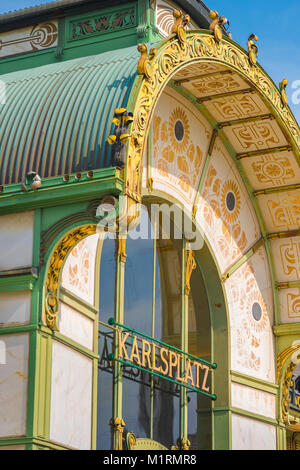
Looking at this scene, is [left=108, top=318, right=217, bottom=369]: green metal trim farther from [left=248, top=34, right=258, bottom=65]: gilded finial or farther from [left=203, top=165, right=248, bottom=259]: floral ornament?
[left=248, top=34, right=258, bottom=65]: gilded finial

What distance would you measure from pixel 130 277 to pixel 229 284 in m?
3.27

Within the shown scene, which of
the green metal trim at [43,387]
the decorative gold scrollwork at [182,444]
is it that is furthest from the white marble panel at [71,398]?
the decorative gold scrollwork at [182,444]

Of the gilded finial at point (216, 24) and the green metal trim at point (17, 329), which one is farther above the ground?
the gilded finial at point (216, 24)

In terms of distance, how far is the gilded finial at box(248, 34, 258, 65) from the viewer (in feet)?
62.7

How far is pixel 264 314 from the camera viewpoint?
860 inches

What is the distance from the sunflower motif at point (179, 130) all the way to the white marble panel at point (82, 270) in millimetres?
2978

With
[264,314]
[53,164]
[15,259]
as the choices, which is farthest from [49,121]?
[264,314]

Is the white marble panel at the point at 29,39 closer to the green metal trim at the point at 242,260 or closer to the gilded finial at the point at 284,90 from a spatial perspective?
the gilded finial at the point at 284,90

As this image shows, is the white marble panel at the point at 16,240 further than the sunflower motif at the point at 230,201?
No

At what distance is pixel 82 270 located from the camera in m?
16.6

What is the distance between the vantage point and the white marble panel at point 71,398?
48.8 feet

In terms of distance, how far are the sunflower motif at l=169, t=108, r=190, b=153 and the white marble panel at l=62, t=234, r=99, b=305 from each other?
298 centimetres

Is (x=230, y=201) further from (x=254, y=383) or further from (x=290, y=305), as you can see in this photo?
(x=254, y=383)
